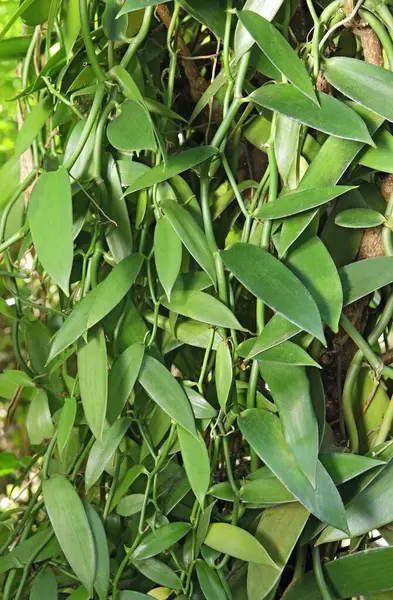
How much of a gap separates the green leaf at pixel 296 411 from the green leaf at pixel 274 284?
53 mm

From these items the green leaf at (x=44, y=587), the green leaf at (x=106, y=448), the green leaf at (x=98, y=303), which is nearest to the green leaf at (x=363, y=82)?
the green leaf at (x=98, y=303)

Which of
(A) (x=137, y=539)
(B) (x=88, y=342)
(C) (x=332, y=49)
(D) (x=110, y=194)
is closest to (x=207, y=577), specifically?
(A) (x=137, y=539)

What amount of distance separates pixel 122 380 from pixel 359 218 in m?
0.23

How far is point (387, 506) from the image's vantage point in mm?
511

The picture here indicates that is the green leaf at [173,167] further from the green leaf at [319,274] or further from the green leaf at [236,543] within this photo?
the green leaf at [236,543]

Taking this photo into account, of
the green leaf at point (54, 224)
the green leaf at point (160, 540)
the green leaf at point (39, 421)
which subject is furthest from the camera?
the green leaf at point (39, 421)

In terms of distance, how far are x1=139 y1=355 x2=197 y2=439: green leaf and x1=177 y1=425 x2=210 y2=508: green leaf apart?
0.02 meters

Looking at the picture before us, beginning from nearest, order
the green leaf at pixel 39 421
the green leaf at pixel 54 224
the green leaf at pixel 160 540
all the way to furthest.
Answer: the green leaf at pixel 54 224, the green leaf at pixel 160 540, the green leaf at pixel 39 421

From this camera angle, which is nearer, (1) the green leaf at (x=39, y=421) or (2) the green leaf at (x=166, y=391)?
(2) the green leaf at (x=166, y=391)

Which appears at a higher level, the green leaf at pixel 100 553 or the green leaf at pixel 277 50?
the green leaf at pixel 277 50

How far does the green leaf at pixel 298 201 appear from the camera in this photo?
17.5 inches

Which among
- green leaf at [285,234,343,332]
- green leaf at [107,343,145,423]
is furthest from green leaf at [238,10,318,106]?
green leaf at [107,343,145,423]

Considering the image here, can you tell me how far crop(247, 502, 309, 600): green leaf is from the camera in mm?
519

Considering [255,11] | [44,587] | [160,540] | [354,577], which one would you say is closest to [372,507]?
[354,577]
